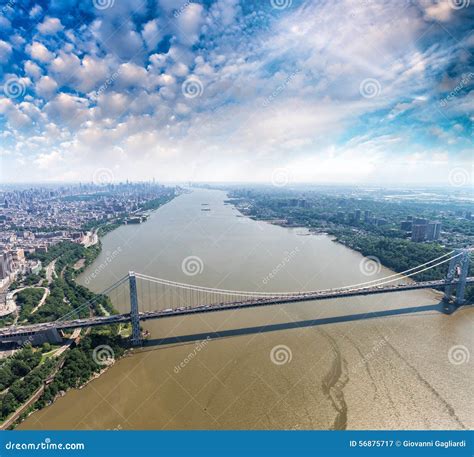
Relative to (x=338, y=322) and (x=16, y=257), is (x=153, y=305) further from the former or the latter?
(x=16, y=257)

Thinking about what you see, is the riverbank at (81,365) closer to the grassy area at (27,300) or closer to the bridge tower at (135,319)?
the bridge tower at (135,319)

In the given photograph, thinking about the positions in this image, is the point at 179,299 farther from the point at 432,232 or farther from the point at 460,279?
the point at 432,232

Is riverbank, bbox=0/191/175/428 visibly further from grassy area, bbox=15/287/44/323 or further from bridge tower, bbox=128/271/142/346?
grassy area, bbox=15/287/44/323

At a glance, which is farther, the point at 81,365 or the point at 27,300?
the point at 27,300

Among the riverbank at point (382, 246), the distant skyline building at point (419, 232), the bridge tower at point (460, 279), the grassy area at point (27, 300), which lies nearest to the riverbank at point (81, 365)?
the grassy area at point (27, 300)

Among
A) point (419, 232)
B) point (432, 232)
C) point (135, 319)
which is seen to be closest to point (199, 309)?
point (135, 319)

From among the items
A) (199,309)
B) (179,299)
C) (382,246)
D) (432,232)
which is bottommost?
(179,299)
